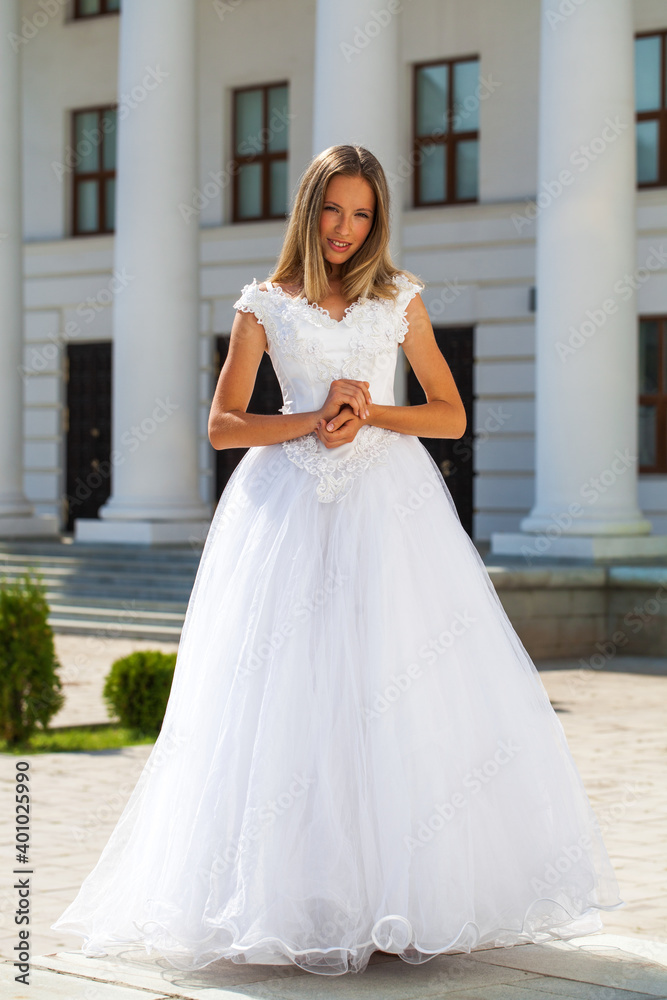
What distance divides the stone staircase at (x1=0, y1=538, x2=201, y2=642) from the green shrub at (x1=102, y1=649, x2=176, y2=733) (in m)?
5.22

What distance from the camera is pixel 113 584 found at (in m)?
16.3

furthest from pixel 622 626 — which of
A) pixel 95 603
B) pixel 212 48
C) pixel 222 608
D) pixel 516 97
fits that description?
pixel 212 48

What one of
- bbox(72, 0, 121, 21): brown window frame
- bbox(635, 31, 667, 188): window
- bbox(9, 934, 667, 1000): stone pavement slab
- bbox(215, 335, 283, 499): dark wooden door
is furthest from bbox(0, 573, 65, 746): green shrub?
bbox(72, 0, 121, 21): brown window frame

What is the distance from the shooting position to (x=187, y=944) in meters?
3.50

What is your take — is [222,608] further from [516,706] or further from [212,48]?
[212,48]

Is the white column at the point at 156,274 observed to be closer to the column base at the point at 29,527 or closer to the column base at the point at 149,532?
the column base at the point at 149,532

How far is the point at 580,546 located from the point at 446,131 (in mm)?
8519

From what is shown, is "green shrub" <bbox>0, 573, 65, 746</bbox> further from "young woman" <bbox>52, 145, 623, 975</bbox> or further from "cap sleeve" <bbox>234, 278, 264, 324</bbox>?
"cap sleeve" <bbox>234, 278, 264, 324</bbox>

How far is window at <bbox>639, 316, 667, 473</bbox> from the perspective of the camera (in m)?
19.5

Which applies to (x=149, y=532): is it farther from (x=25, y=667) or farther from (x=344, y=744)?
(x=344, y=744)

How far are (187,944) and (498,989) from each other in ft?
2.50

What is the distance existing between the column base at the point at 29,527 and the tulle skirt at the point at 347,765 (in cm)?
1631

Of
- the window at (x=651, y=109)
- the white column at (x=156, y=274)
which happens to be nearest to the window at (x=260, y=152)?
the white column at (x=156, y=274)

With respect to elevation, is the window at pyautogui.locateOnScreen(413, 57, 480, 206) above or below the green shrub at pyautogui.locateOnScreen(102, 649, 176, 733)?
above
